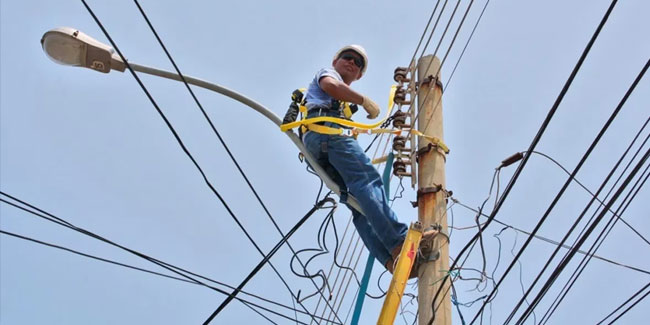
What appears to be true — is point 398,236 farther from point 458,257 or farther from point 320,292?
point 320,292

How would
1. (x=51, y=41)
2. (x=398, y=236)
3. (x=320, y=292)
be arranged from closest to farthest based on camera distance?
(x=51, y=41) → (x=398, y=236) → (x=320, y=292)

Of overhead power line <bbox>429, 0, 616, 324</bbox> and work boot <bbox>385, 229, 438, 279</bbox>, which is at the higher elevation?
overhead power line <bbox>429, 0, 616, 324</bbox>

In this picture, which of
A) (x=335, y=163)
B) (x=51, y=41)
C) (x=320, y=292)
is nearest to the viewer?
(x=51, y=41)

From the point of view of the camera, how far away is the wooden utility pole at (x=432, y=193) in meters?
4.31

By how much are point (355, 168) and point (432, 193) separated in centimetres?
56

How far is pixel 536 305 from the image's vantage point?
4.34 metres

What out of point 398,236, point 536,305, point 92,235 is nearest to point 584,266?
point 536,305

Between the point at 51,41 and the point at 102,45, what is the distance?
0.98 ft

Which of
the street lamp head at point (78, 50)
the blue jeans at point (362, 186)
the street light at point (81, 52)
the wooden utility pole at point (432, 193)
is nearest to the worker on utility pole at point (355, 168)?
the blue jeans at point (362, 186)

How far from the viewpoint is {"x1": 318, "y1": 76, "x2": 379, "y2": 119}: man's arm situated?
16.5ft

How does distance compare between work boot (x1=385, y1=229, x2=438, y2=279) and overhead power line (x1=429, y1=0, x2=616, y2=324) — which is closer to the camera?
overhead power line (x1=429, y1=0, x2=616, y2=324)

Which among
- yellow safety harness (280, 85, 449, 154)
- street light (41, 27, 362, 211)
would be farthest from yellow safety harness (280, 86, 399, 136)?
street light (41, 27, 362, 211)

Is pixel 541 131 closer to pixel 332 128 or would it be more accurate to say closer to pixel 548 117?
pixel 548 117

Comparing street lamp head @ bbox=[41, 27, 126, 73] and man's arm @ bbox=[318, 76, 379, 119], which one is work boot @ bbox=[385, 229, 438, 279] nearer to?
man's arm @ bbox=[318, 76, 379, 119]
